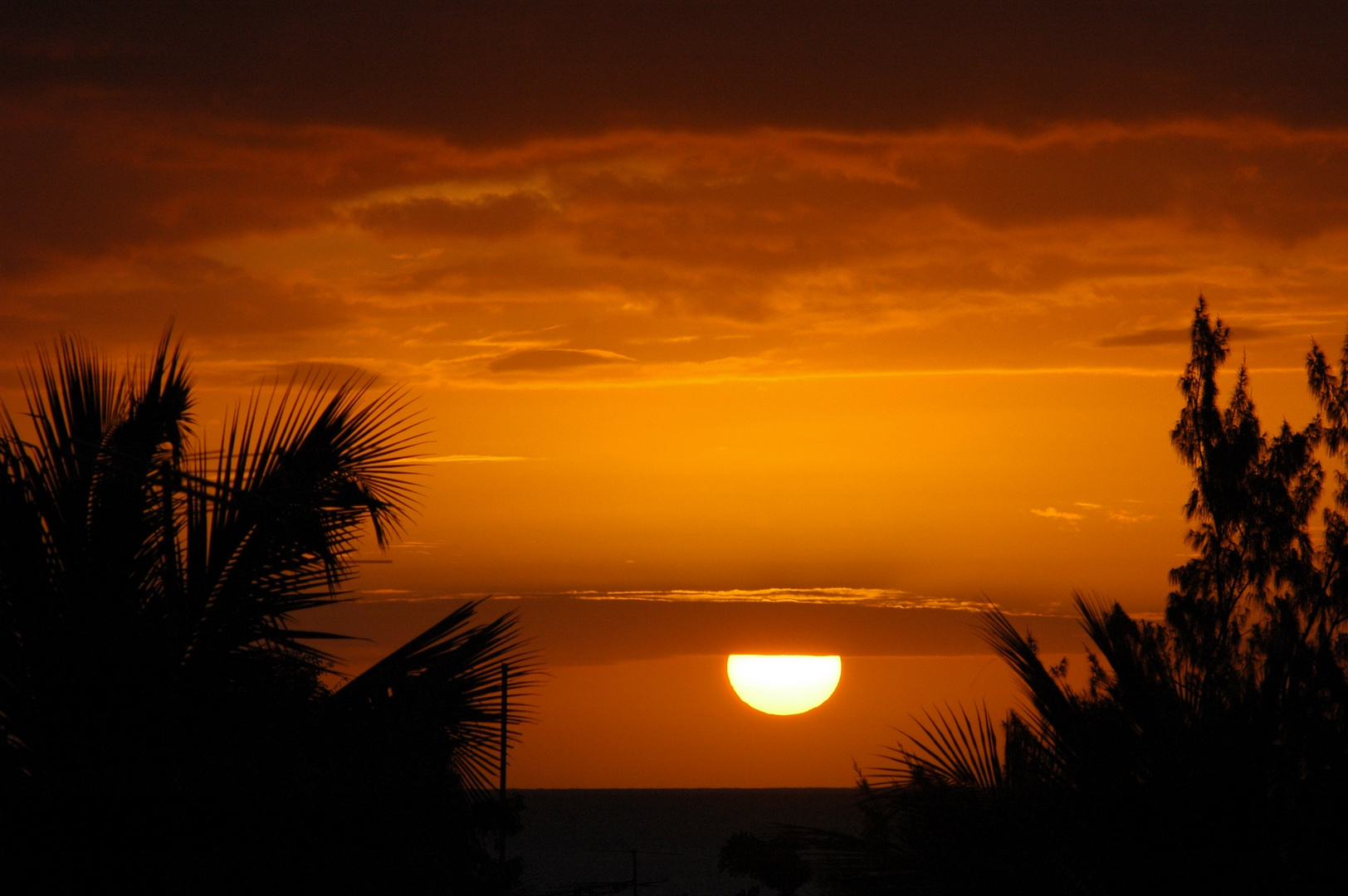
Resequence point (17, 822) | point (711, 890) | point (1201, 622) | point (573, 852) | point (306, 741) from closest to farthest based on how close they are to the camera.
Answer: point (17, 822) → point (306, 741) → point (1201, 622) → point (711, 890) → point (573, 852)

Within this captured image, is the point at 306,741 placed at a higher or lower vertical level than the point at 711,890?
higher

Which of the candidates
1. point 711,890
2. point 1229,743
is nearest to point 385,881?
point 1229,743

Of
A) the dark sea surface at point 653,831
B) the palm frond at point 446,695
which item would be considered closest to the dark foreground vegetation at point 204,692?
the palm frond at point 446,695

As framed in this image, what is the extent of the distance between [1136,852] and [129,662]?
5092 mm

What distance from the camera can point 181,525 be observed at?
7.05 metres

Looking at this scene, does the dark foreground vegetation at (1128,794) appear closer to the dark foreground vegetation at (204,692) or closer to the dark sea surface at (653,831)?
the dark foreground vegetation at (204,692)

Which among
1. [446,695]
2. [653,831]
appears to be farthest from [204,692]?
[653,831]

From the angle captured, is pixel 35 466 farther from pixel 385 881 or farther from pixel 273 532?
pixel 385 881

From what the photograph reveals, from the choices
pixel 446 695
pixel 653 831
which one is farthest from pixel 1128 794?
pixel 653 831

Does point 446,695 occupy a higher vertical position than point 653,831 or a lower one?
higher

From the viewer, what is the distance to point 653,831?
13125 centimetres

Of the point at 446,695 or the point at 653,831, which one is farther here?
the point at 653,831

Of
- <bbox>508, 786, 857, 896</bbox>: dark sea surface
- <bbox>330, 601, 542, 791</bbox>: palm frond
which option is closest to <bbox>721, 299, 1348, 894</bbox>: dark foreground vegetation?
<bbox>330, 601, 542, 791</bbox>: palm frond

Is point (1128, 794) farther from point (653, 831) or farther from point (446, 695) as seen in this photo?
point (653, 831)
